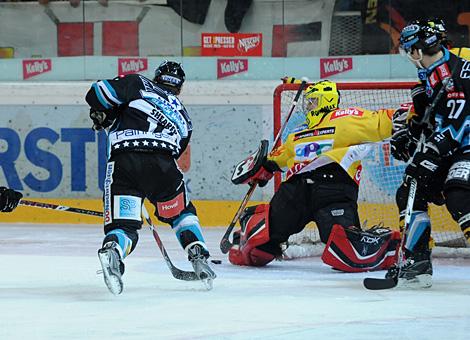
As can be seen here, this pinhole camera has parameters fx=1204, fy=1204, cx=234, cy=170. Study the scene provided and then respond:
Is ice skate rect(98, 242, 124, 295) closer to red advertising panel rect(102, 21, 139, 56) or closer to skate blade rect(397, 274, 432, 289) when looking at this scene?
skate blade rect(397, 274, 432, 289)

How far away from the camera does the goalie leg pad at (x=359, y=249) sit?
5.48 m

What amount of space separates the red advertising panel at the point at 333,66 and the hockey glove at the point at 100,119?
370cm

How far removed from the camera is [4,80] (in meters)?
8.83

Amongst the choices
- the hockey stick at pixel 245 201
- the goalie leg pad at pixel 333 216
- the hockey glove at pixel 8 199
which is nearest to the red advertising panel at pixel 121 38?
the hockey stick at pixel 245 201

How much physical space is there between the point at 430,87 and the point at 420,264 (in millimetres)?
720

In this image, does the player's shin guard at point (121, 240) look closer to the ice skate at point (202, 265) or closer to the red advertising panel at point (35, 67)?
the ice skate at point (202, 265)

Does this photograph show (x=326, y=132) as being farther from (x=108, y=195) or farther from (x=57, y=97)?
(x=57, y=97)

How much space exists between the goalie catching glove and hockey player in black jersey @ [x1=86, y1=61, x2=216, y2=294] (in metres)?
0.95

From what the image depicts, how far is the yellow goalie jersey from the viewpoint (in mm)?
5566

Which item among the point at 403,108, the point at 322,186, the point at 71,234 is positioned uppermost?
the point at 403,108

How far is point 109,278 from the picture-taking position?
4.54 m

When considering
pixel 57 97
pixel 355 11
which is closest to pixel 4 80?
pixel 57 97

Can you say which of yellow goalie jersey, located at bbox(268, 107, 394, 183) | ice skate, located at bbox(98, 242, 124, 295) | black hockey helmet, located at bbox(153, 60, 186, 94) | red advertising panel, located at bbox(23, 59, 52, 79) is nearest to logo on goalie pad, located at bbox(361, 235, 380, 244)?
yellow goalie jersey, located at bbox(268, 107, 394, 183)

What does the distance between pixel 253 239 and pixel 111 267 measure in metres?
1.34
